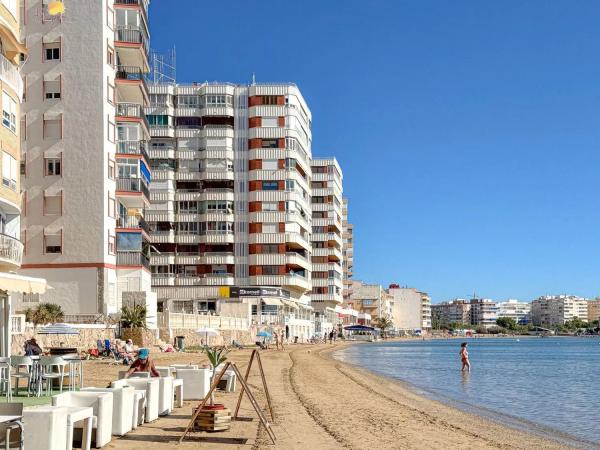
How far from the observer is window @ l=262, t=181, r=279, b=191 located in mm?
93812

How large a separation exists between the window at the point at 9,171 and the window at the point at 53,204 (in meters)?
25.3

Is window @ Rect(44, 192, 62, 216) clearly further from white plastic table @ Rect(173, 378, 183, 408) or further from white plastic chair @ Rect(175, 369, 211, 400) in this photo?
white plastic table @ Rect(173, 378, 183, 408)

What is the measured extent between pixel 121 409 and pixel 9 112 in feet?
57.1

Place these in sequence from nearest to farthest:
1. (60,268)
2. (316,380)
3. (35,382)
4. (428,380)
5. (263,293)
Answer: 1. (35,382)
2. (316,380)
3. (428,380)
4. (60,268)
5. (263,293)

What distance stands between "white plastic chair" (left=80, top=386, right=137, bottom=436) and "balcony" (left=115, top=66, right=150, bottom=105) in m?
46.1

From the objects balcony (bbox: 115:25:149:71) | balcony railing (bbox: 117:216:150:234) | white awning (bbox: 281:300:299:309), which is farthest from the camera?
white awning (bbox: 281:300:299:309)

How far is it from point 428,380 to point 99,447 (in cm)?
3452

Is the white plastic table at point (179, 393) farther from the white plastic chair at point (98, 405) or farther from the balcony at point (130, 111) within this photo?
the balcony at point (130, 111)

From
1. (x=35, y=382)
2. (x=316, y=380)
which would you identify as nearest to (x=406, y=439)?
(x=35, y=382)

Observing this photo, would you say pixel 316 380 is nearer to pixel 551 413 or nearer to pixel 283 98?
pixel 551 413

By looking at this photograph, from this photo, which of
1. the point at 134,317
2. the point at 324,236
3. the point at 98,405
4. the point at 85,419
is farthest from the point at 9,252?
the point at 324,236

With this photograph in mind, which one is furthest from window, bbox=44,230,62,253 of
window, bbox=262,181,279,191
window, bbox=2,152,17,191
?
window, bbox=262,181,279,191

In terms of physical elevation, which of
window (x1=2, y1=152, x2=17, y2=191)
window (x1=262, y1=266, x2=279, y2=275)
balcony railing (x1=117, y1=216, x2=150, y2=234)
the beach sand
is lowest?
the beach sand

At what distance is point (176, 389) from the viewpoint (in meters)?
20.5
